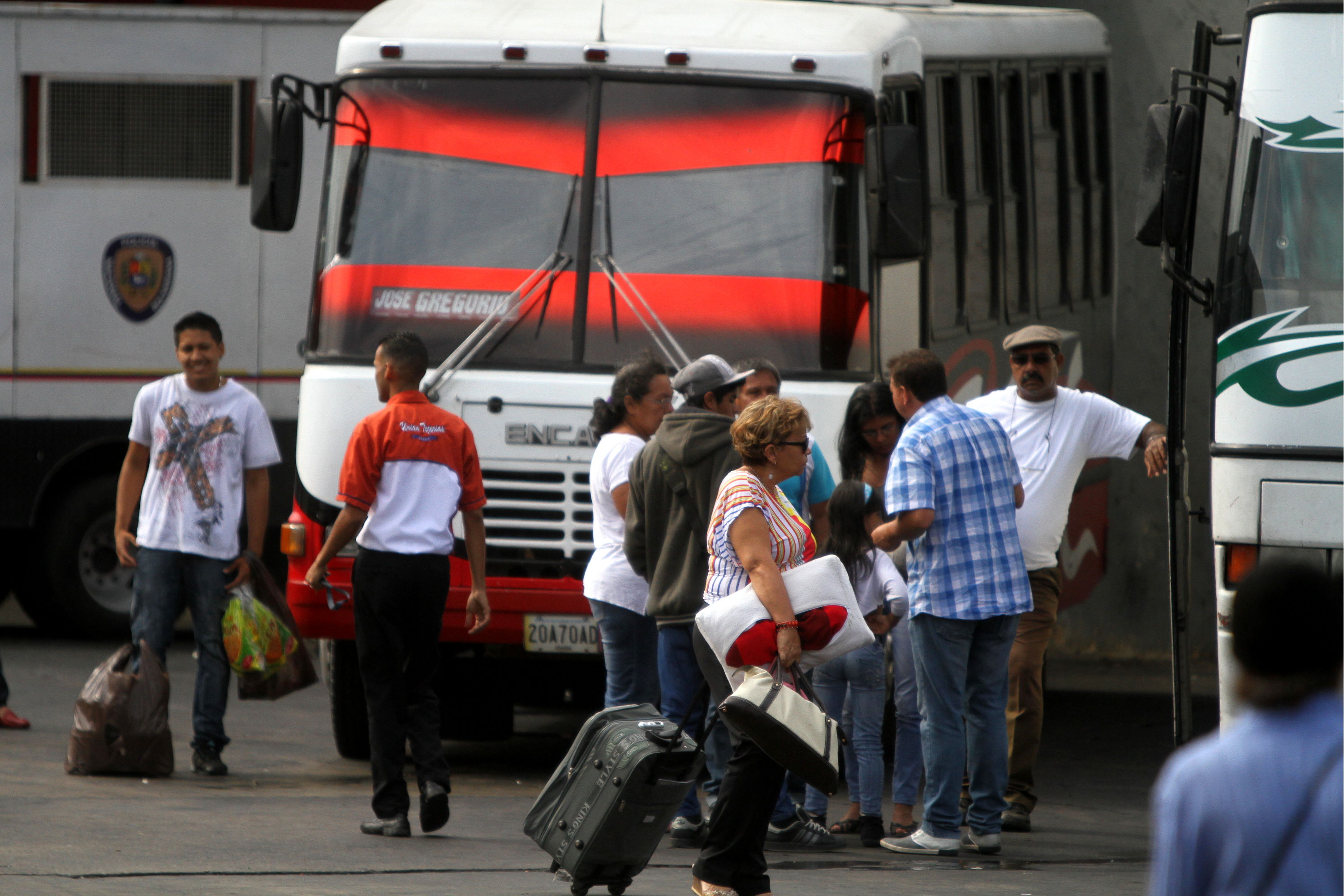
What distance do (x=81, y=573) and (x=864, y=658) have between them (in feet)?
23.3

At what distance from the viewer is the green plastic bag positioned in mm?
8016

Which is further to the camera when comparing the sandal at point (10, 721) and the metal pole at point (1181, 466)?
the sandal at point (10, 721)

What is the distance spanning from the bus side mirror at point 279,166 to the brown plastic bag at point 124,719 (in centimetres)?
183

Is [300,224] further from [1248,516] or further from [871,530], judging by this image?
[1248,516]

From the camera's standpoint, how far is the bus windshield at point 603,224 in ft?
26.0

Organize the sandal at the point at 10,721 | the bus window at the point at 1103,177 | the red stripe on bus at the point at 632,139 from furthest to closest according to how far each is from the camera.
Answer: the bus window at the point at 1103,177
the sandal at the point at 10,721
the red stripe on bus at the point at 632,139

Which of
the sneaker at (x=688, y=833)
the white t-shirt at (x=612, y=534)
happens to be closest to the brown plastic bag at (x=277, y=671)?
the white t-shirt at (x=612, y=534)

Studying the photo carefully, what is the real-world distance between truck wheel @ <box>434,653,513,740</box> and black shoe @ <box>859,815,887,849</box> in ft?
8.55

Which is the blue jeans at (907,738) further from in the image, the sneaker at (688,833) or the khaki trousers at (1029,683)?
the sneaker at (688,833)

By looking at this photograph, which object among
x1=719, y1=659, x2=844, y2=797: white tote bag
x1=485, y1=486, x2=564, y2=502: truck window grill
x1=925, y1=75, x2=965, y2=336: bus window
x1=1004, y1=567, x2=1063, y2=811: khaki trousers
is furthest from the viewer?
x1=925, y1=75, x2=965, y2=336: bus window

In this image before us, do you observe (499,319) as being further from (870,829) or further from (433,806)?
(870,829)

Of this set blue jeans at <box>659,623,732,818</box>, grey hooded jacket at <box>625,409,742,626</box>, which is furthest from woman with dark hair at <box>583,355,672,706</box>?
grey hooded jacket at <box>625,409,742,626</box>

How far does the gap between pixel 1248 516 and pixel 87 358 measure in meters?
8.38

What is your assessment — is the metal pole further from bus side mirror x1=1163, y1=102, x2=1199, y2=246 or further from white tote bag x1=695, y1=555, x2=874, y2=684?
white tote bag x1=695, y1=555, x2=874, y2=684
